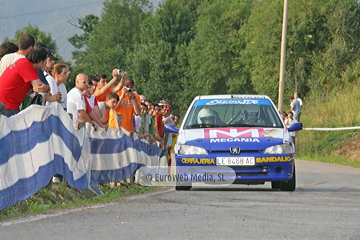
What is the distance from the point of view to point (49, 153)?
986 cm

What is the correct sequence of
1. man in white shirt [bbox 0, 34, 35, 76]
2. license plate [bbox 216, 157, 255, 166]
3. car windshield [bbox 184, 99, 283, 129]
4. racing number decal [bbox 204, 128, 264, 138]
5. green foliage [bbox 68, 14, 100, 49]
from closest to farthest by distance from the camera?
man in white shirt [bbox 0, 34, 35, 76] → license plate [bbox 216, 157, 255, 166] → racing number decal [bbox 204, 128, 264, 138] → car windshield [bbox 184, 99, 283, 129] → green foliage [bbox 68, 14, 100, 49]

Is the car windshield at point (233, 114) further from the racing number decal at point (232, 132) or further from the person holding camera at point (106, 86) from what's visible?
the person holding camera at point (106, 86)

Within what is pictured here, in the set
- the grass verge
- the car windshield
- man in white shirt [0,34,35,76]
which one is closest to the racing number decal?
the car windshield

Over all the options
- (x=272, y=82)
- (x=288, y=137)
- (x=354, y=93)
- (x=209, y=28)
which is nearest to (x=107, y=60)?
(x=209, y=28)

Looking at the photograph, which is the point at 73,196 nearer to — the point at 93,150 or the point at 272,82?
the point at 93,150

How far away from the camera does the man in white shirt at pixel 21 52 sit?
10750 mm

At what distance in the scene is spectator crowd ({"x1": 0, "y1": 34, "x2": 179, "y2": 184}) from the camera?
1000 centimetres

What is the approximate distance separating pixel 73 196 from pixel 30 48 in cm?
196

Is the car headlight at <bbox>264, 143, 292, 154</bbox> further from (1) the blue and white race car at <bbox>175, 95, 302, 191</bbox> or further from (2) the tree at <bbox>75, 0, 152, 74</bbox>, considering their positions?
(2) the tree at <bbox>75, 0, 152, 74</bbox>

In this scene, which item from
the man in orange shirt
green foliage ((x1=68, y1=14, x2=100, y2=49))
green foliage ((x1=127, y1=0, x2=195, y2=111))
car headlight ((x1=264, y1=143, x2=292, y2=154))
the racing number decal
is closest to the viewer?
car headlight ((x1=264, y1=143, x2=292, y2=154))

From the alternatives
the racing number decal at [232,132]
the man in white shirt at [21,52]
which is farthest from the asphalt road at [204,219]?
the man in white shirt at [21,52]

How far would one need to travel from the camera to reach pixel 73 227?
7.58 meters

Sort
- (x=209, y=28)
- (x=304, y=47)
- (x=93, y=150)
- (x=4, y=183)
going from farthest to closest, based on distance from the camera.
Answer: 1. (x=209, y=28)
2. (x=304, y=47)
3. (x=93, y=150)
4. (x=4, y=183)

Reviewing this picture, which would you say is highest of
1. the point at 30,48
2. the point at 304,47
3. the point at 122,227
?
the point at 304,47
